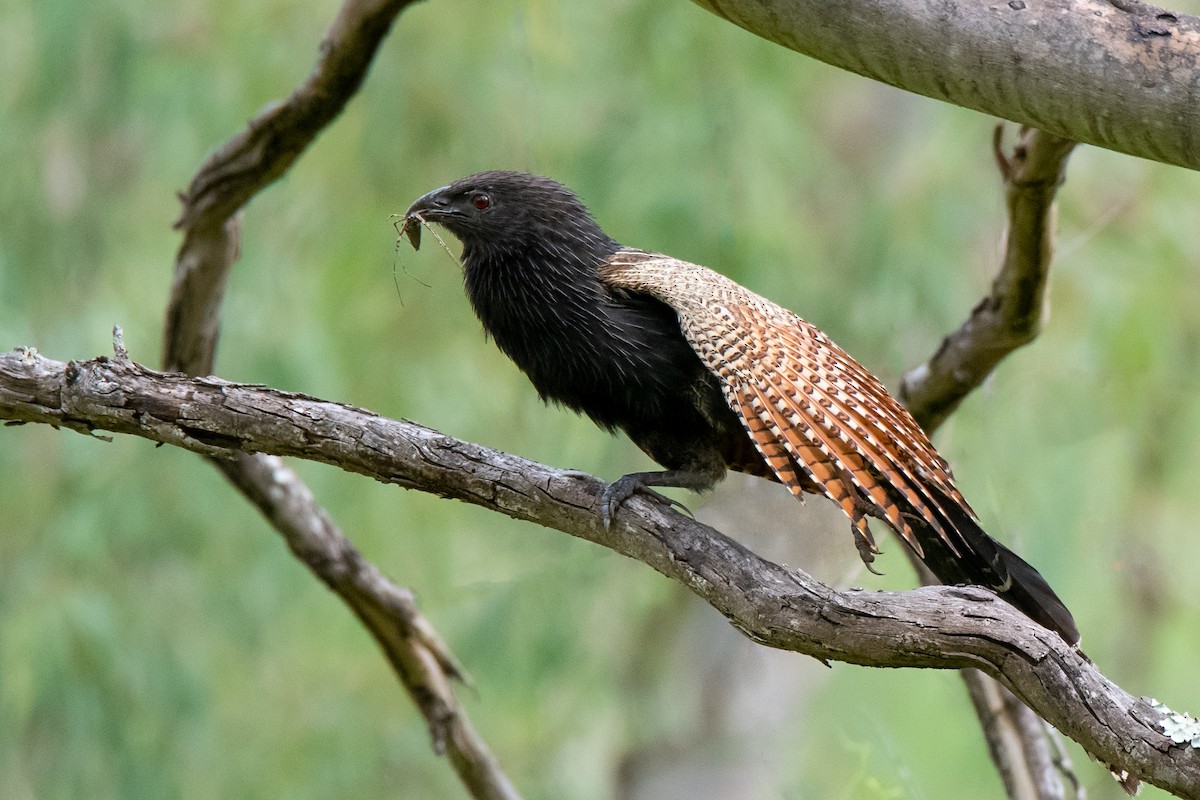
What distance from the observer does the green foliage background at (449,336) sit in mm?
6250

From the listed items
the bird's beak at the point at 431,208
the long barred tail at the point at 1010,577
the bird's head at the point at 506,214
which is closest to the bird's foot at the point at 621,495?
the long barred tail at the point at 1010,577

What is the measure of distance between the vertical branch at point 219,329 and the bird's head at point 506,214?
1.65 feet

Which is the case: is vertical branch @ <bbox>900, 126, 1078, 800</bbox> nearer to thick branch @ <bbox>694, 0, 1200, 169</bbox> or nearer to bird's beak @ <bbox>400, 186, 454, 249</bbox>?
thick branch @ <bbox>694, 0, 1200, 169</bbox>

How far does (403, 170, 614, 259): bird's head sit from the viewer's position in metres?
3.56

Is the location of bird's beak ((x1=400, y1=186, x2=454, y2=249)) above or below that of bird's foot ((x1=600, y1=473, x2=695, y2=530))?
above

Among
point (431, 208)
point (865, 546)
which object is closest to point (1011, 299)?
point (865, 546)

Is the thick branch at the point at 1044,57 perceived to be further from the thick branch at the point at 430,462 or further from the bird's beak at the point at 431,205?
the bird's beak at the point at 431,205

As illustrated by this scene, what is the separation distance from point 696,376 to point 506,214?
0.70 m

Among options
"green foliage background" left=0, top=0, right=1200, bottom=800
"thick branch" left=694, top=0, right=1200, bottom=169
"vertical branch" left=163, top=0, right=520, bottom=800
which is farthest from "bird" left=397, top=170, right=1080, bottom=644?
"green foliage background" left=0, top=0, right=1200, bottom=800

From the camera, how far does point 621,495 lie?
296 centimetres

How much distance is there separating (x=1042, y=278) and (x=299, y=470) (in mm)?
4599

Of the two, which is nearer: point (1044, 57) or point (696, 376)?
point (1044, 57)

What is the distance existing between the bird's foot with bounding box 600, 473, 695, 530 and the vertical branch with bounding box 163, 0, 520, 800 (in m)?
1.28

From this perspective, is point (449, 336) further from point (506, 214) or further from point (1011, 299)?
point (1011, 299)
